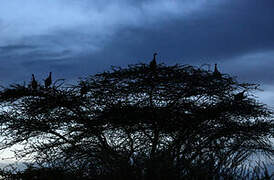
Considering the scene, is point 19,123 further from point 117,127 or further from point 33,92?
point 117,127

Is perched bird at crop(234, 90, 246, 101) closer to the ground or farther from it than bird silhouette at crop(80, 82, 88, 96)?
closer to the ground

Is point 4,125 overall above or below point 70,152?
above

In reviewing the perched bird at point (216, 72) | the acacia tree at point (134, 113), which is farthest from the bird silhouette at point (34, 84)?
the perched bird at point (216, 72)

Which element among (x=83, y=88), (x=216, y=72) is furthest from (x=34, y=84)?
(x=216, y=72)

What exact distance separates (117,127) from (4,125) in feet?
18.8

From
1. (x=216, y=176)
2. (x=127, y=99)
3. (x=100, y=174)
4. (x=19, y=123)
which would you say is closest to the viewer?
(x=216, y=176)

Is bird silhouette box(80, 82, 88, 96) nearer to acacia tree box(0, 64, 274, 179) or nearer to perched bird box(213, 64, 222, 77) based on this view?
acacia tree box(0, 64, 274, 179)

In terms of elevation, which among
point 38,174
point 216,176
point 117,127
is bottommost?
point 216,176

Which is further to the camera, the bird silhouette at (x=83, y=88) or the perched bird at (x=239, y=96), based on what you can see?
the perched bird at (x=239, y=96)

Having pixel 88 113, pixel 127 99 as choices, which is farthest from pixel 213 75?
pixel 88 113

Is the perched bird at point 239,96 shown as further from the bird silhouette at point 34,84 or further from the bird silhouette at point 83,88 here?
the bird silhouette at point 34,84

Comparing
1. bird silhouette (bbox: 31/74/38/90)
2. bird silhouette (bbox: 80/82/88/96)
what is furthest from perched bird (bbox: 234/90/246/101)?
bird silhouette (bbox: 31/74/38/90)

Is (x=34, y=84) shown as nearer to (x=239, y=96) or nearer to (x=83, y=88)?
(x=83, y=88)

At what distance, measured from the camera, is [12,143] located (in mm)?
18891
